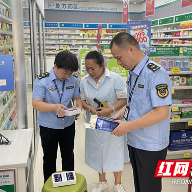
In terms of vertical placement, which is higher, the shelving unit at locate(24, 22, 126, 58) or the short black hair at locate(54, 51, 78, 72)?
the shelving unit at locate(24, 22, 126, 58)

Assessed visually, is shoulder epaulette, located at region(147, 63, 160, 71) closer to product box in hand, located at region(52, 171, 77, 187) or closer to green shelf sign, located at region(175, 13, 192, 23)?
product box in hand, located at region(52, 171, 77, 187)

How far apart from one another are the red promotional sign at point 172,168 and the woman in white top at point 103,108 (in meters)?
0.60

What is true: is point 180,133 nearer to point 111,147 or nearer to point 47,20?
point 111,147

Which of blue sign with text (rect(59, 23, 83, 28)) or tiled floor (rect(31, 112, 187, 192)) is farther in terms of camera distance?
blue sign with text (rect(59, 23, 83, 28))

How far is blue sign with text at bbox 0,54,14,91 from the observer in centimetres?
194

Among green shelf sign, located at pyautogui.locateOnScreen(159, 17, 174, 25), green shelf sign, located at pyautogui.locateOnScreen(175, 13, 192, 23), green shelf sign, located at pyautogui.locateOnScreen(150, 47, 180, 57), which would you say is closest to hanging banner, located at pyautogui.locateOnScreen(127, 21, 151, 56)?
green shelf sign, located at pyautogui.locateOnScreen(150, 47, 180, 57)

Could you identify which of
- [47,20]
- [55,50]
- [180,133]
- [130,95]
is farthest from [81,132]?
[47,20]

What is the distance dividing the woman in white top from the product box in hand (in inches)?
19.9

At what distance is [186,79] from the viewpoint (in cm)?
397

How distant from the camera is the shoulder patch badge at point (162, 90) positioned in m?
1.77

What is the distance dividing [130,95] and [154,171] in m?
0.67

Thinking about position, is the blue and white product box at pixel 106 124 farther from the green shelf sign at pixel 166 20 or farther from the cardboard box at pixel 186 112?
the green shelf sign at pixel 166 20

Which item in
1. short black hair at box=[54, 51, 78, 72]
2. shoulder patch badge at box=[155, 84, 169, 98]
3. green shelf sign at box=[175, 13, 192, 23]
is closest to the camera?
shoulder patch badge at box=[155, 84, 169, 98]

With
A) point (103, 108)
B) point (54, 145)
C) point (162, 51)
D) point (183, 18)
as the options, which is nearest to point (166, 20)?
point (183, 18)
